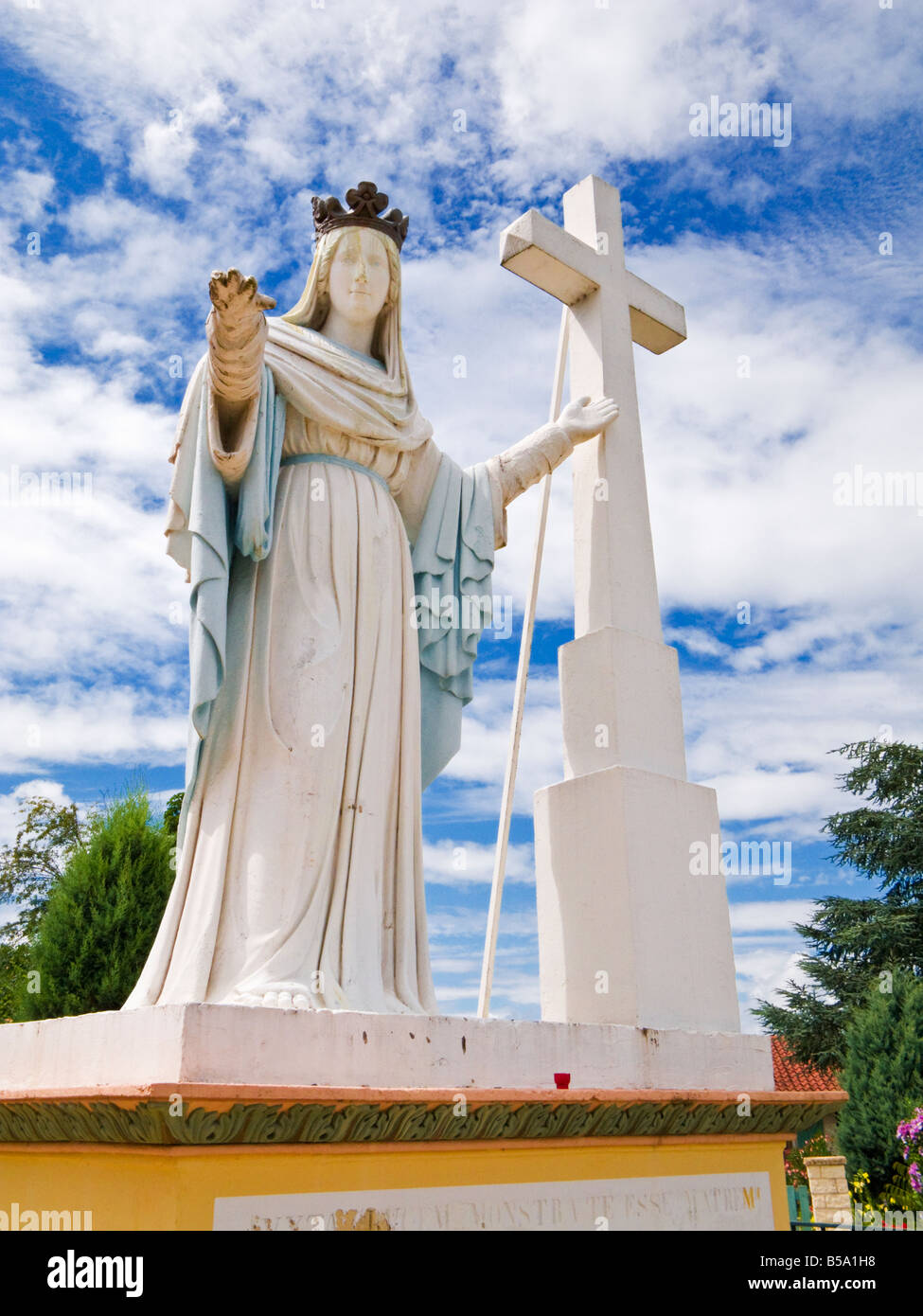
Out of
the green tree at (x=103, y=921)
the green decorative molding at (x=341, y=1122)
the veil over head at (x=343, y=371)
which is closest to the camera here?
the green decorative molding at (x=341, y=1122)

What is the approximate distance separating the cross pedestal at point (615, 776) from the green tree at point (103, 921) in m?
4.91

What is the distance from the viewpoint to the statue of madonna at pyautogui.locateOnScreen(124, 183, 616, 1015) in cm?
393

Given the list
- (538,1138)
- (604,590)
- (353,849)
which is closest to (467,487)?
(604,590)

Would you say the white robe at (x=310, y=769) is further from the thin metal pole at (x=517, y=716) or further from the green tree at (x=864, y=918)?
the green tree at (x=864, y=918)

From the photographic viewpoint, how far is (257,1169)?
10.2 ft

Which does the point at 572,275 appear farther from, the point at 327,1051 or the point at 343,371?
the point at 327,1051

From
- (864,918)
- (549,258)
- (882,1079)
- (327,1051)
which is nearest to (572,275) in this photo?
(549,258)

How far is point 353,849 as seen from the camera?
4.14 m

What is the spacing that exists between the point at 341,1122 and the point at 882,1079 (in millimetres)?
14021

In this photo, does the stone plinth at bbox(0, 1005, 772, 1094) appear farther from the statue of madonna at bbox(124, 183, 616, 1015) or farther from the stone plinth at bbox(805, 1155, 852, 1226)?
the stone plinth at bbox(805, 1155, 852, 1226)

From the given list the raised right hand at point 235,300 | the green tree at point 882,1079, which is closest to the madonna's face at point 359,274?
the raised right hand at point 235,300

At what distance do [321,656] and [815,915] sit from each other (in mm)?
24060

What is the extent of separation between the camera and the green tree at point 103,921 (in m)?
8.76
